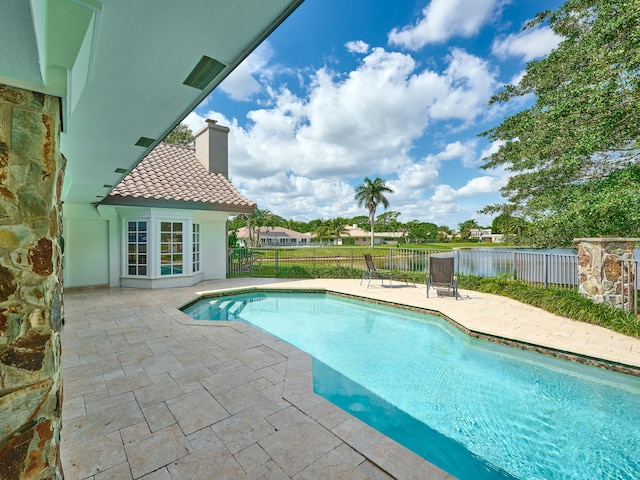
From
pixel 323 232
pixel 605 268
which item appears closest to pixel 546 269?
pixel 605 268

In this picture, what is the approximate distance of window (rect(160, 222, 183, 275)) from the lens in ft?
31.1

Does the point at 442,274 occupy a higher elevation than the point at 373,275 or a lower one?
Answer: higher

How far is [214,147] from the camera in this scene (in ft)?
40.2

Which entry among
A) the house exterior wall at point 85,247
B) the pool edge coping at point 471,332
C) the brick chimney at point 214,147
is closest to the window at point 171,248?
the house exterior wall at point 85,247

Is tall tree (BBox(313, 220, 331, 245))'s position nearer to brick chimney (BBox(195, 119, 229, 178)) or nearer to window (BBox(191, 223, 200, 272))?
brick chimney (BBox(195, 119, 229, 178))

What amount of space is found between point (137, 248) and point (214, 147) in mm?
5365

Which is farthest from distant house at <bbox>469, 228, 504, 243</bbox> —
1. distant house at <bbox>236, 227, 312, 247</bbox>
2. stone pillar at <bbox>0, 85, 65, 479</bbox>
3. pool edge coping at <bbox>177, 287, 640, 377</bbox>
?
stone pillar at <bbox>0, 85, 65, 479</bbox>

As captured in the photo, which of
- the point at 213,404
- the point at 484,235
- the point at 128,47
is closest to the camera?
the point at 128,47

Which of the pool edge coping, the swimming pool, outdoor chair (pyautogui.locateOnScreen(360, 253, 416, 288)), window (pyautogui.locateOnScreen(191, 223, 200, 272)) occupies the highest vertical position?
window (pyautogui.locateOnScreen(191, 223, 200, 272))

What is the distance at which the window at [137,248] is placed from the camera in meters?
9.40

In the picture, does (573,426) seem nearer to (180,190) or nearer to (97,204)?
(180,190)

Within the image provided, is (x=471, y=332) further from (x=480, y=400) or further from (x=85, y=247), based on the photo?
(x=85, y=247)

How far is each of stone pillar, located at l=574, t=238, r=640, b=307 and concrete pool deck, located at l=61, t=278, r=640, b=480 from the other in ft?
3.86

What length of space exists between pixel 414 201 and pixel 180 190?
5362 centimetres
